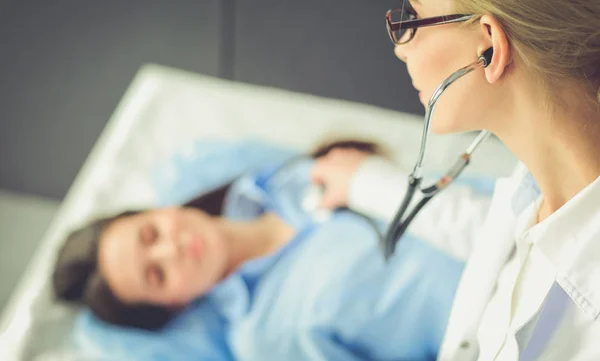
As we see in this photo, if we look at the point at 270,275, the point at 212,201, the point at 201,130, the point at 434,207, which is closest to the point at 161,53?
the point at 201,130

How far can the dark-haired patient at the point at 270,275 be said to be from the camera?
120 centimetres

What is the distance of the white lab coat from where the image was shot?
683 mm

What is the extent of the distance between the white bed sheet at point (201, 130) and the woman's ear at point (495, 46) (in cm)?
80

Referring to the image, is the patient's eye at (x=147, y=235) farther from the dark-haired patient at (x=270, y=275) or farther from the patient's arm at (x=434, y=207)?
the patient's arm at (x=434, y=207)

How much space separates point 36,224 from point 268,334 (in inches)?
39.6

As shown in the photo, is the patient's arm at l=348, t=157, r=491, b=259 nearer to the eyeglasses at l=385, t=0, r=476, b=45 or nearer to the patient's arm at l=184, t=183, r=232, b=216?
the patient's arm at l=184, t=183, r=232, b=216

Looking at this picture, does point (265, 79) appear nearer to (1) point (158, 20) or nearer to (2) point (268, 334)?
(1) point (158, 20)

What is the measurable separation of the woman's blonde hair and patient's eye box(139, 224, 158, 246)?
952 millimetres

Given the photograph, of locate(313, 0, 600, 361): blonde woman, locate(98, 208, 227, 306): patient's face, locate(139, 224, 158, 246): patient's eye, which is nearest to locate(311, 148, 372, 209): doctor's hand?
locate(98, 208, 227, 306): patient's face

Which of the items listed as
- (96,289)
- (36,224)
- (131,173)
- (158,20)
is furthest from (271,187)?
(36,224)

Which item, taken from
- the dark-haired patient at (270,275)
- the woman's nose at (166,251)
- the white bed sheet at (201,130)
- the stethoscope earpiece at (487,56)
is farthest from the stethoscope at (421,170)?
the woman's nose at (166,251)

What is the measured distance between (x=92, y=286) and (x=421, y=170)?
83 centimetres

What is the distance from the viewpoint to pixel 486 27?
2.07 feet

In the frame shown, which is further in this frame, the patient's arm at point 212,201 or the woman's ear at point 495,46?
the patient's arm at point 212,201
